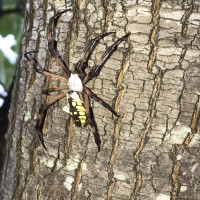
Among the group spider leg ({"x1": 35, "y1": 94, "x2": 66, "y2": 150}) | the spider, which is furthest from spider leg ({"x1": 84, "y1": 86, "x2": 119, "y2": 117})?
spider leg ({"x1": 35, "y1": 94, "x2": 66, "y2": 150})

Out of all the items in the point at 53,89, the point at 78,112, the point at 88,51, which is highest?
the point at 88,51

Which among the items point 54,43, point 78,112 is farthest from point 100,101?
point 54,43

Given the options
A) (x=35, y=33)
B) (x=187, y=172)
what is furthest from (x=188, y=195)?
(x=35, y=33)

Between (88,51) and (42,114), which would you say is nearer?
(88,51)

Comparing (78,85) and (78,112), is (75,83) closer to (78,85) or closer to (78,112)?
(78,85)

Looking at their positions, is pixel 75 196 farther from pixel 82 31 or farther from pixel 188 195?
pixel 82 31

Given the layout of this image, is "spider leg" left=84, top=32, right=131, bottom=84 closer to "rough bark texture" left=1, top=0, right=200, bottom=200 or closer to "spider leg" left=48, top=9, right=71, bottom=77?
"rough bark texture" left=1, top=0, right=200, bottom=200
